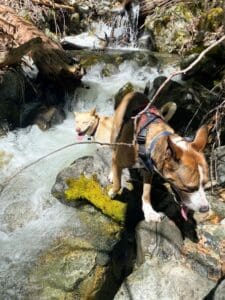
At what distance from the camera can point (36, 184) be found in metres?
6.36

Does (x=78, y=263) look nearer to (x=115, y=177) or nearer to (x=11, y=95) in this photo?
(x=115, y=177)

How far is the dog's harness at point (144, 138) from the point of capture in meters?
3.80

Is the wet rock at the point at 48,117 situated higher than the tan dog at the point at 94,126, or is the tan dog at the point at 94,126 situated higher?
the tan dog at the point at 94,126

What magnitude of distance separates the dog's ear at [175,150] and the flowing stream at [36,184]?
221 centimetres

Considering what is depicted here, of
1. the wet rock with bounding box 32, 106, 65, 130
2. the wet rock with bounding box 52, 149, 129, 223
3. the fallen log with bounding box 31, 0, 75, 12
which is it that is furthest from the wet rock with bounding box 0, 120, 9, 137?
the fallen log with bounding box 31, 0, 75, 12

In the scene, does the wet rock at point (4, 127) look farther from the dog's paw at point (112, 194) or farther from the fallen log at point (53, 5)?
the fallen log at point (53, 5)

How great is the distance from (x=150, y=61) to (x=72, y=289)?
20.4 ft

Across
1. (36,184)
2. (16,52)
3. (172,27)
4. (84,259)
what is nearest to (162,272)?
(84,259)

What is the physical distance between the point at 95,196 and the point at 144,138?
5.09 ft

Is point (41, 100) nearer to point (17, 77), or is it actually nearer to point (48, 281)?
point (17, 77)

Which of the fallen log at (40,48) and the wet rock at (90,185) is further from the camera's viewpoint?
the fallen log at (40,48)

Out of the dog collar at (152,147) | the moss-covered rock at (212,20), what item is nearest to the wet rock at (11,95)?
the moss-covered rock at (212,20)

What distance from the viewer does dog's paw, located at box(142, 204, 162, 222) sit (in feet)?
15.9

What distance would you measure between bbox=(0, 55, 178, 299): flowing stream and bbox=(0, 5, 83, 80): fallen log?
19.8 inches
